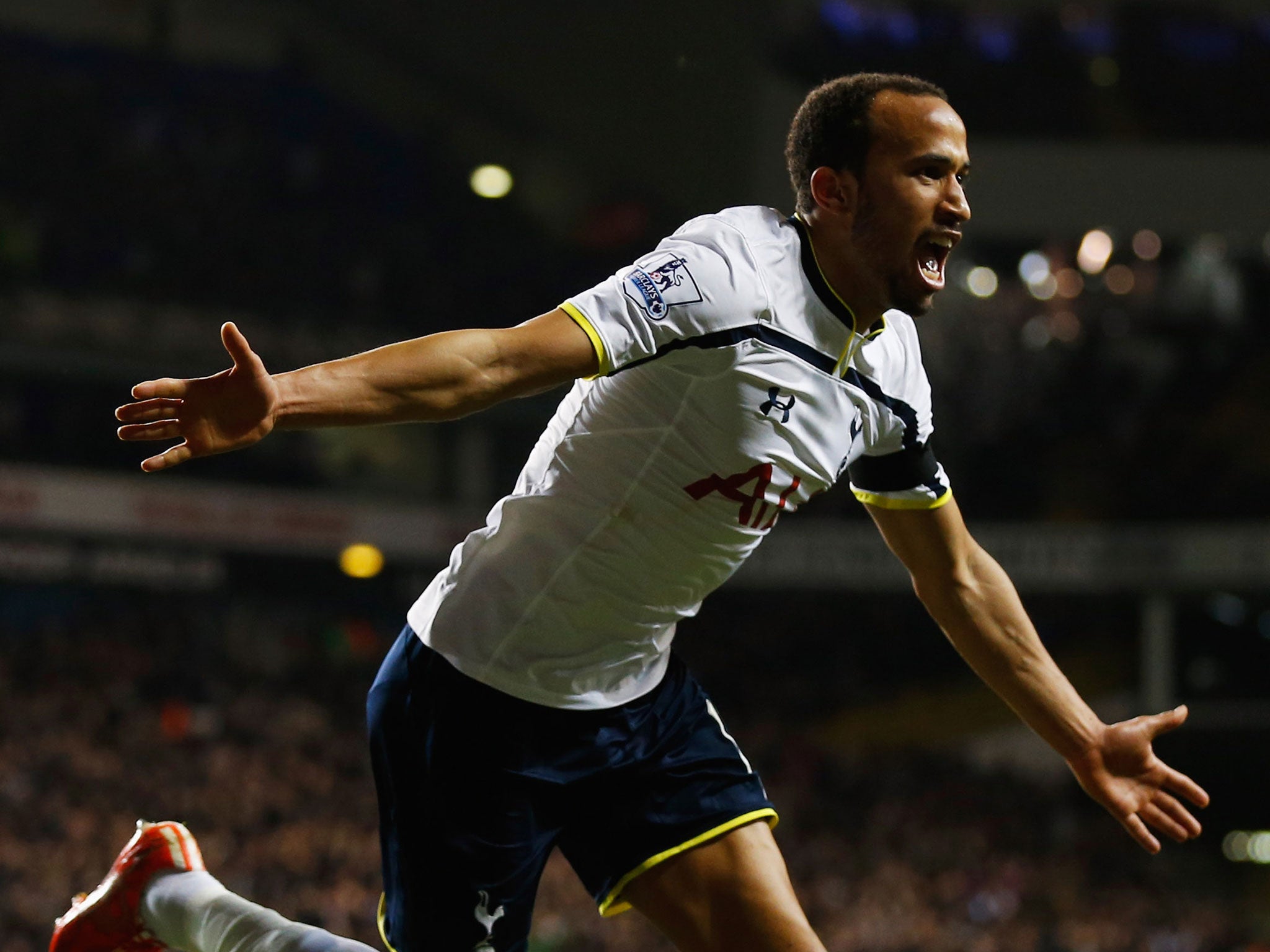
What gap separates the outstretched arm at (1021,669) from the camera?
3.80 m

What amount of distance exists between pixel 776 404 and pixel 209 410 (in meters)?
1.26

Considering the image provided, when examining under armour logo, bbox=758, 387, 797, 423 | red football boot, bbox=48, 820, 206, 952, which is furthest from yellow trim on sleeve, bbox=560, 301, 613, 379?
red football boot, bbox=48, 820, 206, 952

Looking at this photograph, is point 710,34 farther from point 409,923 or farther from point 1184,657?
point 409,923

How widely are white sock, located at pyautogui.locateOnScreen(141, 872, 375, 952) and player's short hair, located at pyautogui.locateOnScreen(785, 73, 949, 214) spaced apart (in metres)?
2.11

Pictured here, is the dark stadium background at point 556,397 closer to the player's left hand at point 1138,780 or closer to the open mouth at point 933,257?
the player's left hand at point 1138,780

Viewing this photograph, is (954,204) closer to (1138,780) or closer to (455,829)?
(1138,780)

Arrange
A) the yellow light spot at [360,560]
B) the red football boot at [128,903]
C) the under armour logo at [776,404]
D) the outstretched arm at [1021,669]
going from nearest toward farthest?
1. the under armour logo at [776,404]
2. the outstretched arm at [1021,669]
3. the red football boot at [128,903]
4. the yellow light spot at [360,560]

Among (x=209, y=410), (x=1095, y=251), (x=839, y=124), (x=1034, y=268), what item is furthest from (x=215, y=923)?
(x=1095, y=251)

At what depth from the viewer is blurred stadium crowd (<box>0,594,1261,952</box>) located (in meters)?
14.2

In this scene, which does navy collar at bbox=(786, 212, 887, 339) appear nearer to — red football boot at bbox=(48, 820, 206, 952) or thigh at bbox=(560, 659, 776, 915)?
thigh at bbox=(560, 659, 776, 915)

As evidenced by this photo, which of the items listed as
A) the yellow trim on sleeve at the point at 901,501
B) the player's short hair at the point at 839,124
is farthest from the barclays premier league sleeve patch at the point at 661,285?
the yellow trim on sleeve at the point at 901,501

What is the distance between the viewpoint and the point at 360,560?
22.6 metres

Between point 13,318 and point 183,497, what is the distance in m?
3.14

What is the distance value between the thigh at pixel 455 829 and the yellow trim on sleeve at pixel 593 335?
99 centimetres
